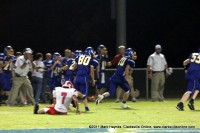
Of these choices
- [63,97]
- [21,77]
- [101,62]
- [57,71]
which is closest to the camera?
[63,97]

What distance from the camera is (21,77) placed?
22047 millimetres

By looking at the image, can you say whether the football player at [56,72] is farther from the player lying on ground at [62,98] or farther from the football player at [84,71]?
the player lying on ground at [62,98]

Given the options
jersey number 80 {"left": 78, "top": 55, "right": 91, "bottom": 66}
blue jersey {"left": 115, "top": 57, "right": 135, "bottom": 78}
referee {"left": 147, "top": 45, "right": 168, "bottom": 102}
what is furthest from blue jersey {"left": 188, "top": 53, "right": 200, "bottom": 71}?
referee {"left": 147, "top": 45, "right": 168, "bottom": 102}

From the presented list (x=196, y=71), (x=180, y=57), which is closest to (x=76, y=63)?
(x=196, y=71)

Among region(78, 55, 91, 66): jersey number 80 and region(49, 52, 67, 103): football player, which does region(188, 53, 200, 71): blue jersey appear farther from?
region(49, 52, 67, 103): football player

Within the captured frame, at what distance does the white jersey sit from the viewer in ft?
55.8

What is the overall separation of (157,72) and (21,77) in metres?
6.07

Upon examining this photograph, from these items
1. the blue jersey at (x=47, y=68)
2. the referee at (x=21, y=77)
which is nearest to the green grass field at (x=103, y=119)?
the referee at (x=21, y=77)

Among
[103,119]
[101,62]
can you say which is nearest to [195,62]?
[103,119]

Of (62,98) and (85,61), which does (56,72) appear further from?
(62,98)

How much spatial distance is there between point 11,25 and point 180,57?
417 inches

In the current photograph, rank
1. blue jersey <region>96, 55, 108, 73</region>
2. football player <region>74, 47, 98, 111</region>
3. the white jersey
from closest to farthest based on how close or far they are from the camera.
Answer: the white jersey
football player <region>74, 47, 98, 111</region>
blue jersey <region>96, 55, 108, 73</region>

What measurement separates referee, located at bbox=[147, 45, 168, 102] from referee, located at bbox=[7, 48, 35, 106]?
5.50 metres

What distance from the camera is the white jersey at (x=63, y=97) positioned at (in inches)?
670
